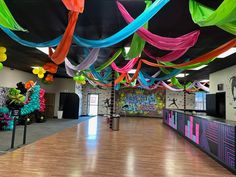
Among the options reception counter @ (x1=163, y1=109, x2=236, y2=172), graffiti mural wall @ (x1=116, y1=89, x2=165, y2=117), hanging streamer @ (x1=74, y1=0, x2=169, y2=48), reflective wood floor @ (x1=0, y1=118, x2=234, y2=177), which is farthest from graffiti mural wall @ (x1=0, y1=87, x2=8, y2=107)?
graffiti mural wall @ (x1=116, y1=89, x2=165, y2=117)

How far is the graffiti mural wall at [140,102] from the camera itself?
1648 centimetres

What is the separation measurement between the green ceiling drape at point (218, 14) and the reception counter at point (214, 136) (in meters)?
2.29

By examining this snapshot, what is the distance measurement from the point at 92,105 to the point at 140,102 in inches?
167

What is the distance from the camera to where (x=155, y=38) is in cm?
344

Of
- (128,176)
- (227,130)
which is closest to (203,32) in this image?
(227,130)

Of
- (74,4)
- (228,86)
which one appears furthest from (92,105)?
(74,4)

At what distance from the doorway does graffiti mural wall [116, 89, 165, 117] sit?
1.90m

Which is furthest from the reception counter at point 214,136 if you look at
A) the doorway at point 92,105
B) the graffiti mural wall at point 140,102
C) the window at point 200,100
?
the doorway at point 92,105

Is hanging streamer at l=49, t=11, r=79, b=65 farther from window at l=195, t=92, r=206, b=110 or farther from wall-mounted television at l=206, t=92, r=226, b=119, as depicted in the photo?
window at l=195, t=92, r=206, b=110

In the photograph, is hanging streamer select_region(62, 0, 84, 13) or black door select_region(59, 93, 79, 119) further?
black door select_region(59, 93, 79, 119)

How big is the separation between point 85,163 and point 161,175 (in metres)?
1.61

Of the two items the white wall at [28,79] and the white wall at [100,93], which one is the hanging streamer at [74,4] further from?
the white wall at [100,93]

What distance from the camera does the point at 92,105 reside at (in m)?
16.7

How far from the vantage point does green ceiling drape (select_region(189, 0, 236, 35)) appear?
2.23 metres
